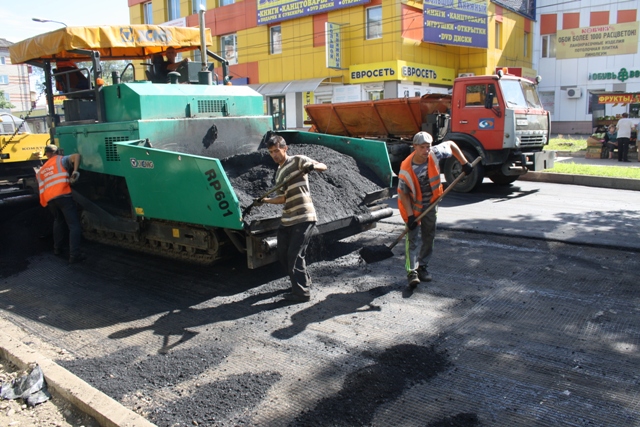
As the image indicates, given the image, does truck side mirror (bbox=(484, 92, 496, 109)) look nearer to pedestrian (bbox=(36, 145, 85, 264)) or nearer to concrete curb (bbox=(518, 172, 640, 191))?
concrete curb (bbox=(518, 172, 640, 191))

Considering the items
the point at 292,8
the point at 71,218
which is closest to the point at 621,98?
the point at 292,8

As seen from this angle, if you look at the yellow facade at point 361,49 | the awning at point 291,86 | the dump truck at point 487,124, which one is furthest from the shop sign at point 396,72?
the dump truck at point 487,124

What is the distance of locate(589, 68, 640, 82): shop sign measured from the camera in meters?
27.2

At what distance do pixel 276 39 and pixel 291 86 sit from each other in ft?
11.0

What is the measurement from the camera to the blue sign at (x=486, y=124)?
10.7 m

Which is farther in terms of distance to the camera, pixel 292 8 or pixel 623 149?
pixel 292 8

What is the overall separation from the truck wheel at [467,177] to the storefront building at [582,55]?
60.9 feet

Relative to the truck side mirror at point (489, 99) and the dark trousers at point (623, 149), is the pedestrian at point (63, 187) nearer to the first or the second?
the truck side mirror at point (489, 99)

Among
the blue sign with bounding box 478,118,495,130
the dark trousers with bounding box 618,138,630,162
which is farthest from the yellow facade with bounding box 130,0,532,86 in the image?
the blue sign with bounding box 478,118,495,130

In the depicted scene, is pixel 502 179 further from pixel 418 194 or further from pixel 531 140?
pixel 418 194

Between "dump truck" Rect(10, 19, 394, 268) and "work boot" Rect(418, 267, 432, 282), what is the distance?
930 mm

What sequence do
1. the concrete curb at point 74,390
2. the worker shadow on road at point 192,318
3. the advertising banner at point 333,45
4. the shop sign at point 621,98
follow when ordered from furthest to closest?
the advertising banner at point 333,45 → the shop sign at point 621,98 → the worker shadow on road at point 192,318 → the concrete curb at point 74,390

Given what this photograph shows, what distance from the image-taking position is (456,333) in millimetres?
4184

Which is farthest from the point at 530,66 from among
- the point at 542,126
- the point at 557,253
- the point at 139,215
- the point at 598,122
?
the point at 139,215
